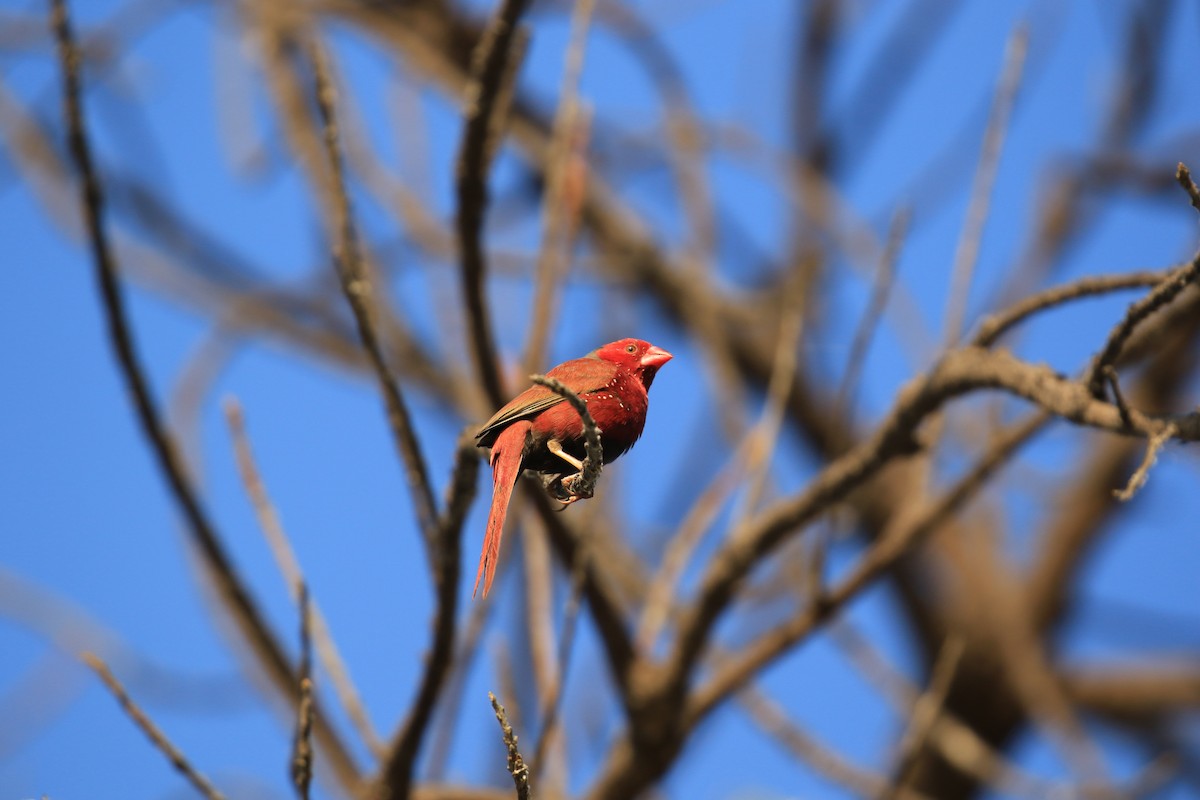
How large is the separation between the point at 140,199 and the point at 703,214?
3.19 m

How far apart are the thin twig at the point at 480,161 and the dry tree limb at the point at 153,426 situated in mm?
962

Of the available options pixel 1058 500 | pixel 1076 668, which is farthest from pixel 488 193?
pixel 1076 668

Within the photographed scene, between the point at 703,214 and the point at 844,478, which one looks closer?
the point at 844,478

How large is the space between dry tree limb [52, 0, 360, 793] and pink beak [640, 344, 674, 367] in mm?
1993

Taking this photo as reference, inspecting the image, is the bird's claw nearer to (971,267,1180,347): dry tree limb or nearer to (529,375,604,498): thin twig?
(529,375,604,498): thin twig

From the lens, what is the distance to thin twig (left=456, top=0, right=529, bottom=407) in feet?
10.1

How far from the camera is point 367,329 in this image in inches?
101

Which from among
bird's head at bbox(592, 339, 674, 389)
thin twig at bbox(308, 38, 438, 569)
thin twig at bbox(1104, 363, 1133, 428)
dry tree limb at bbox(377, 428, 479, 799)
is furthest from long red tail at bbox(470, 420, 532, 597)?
thin twig at bbox(1104, 363, 1133, 428)

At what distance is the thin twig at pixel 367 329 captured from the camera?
2.61 m

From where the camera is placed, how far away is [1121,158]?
7.52 meters

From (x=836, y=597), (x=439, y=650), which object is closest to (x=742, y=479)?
(x=836, y=597)

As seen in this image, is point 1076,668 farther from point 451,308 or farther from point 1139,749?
point 451,308

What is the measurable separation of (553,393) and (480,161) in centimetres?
177

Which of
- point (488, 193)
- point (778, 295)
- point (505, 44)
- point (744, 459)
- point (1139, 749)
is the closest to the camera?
point (505, 44)
